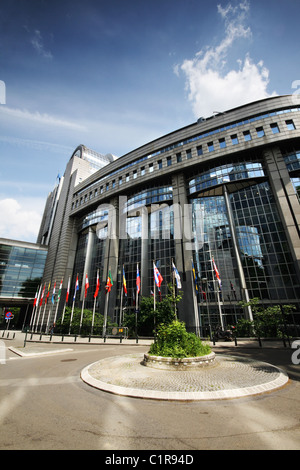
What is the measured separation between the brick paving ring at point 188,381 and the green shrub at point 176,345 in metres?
0.94

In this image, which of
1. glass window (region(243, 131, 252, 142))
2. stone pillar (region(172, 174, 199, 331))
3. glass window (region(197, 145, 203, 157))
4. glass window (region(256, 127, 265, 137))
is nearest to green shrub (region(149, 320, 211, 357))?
stone pillar (region(172, 174, 199, 331))

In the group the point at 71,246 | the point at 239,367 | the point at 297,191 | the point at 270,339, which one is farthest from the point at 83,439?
the point at 71,246

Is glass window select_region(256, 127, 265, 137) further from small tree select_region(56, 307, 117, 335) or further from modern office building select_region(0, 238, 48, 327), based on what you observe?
modern office building select_region(0, 238, 48, 327)

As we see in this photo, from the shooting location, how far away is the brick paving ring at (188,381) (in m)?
6.11

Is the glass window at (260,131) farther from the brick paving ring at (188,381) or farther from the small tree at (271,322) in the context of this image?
the brick paving ring at (188,381)

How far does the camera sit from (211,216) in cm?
3747

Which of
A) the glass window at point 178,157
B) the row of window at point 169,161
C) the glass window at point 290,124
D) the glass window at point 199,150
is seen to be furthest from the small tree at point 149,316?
the glass window at point 290,124

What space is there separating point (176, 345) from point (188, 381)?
351cm

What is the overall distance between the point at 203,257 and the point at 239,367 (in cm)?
2620

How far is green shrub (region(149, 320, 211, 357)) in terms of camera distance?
10523mm

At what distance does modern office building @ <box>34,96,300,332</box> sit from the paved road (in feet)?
67.9

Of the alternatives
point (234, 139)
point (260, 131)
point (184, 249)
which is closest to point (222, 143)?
point (234, 139)

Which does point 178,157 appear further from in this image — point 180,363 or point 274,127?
point 180,363
